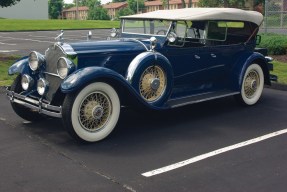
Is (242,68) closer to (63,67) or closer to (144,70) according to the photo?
(144,70)

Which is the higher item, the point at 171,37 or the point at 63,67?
the point at 171,37

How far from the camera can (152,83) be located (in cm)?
543

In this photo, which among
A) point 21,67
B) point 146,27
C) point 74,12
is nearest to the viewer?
point 21,67

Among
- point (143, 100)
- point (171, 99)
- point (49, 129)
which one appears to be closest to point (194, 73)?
point (171, 99)

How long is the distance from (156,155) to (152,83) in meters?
1.28

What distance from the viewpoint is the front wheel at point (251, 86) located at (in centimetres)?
676

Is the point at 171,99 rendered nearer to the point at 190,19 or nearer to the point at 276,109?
the point at 190,19

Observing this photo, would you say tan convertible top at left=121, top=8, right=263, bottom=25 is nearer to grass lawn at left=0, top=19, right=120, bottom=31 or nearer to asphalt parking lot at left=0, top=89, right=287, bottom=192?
asphalt parking lot at left=0, top=89, right=287, bottom=192

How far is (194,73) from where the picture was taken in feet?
20.0

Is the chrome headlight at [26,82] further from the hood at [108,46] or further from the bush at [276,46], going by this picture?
the bush at [276,46]

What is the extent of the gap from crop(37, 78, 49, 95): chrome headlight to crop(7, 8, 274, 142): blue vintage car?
13 mm

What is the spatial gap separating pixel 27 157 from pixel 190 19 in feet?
10.0

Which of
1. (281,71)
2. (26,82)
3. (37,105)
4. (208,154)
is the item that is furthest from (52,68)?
(281,71)

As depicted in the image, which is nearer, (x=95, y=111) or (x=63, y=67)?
(x=95, y=111)
